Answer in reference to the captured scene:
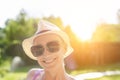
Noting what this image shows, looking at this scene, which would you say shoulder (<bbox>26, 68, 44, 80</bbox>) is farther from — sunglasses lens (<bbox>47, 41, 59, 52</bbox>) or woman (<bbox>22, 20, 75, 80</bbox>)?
sunglasses lens (<bbox>47, 41, 59, 52</bbox>)

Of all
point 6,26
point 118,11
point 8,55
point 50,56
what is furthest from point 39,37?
point 6,26

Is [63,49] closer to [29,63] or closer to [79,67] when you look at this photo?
[79,67]

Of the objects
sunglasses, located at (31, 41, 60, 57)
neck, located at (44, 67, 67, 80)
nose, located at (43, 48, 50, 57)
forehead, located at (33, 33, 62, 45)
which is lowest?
neck, located at (44, 67, 67, 80)

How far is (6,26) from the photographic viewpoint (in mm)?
21875

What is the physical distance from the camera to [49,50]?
5.50 ft

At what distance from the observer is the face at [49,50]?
165cm

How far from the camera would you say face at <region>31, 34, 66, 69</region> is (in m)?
1.65

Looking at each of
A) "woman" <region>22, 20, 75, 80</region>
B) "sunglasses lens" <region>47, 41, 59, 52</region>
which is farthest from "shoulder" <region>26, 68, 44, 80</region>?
"sunglasses lens" <region>47, 41, 59, 52</region>

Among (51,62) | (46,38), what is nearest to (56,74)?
(51,62)

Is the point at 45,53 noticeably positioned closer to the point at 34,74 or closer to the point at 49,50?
the point at 49,50

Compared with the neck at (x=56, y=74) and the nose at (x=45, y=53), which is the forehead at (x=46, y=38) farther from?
the neck at (x=56, y=74)

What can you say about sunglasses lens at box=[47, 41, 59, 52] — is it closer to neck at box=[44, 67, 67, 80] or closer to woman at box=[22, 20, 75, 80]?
woman at box=[22, 20, 75, 80]

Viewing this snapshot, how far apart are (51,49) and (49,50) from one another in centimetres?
2

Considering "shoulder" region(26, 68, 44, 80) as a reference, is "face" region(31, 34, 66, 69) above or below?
above
